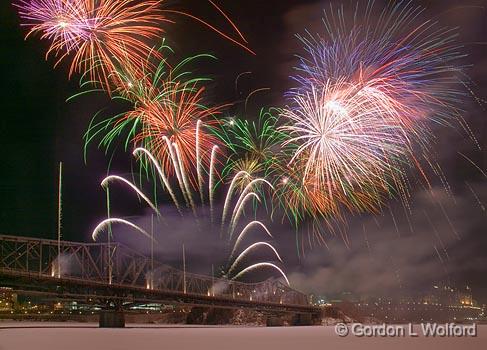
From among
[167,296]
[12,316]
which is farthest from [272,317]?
[12,316]

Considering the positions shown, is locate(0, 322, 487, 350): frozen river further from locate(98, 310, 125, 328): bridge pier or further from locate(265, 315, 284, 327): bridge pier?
locate(265, 315, 284, 327): bridge pier

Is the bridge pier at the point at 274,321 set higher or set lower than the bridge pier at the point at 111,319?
lower

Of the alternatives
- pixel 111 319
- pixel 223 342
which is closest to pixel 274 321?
pixel 111 319

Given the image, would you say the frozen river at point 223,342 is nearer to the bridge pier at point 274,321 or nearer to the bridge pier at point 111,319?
the bridge pier at point 111,319

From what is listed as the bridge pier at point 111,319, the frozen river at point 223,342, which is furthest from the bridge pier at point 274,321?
the frozen river at point 223,342

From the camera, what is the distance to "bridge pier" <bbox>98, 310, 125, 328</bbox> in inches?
4481

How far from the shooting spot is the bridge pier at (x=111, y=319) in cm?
11381

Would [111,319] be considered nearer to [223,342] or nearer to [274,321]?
[223,342]

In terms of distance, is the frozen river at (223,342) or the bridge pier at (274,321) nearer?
the frozen river at (223,342)

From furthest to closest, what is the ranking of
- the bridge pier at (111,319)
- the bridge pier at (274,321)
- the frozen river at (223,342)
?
the bridge pier at (274,321), the bridge pier at (111,319), the frozen river at (223,342)

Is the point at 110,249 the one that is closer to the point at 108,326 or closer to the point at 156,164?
the point at 108,326

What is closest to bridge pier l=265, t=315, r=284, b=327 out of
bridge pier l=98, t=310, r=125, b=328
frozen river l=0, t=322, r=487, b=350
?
bridge pier l=98, t=310, r=125, b=328

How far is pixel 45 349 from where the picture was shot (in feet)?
133

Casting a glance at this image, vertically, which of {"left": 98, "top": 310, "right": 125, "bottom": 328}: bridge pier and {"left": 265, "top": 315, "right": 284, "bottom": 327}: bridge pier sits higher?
{"left": 98, "top": 310, "right": 125, "bottom": 328}: bridge pier
